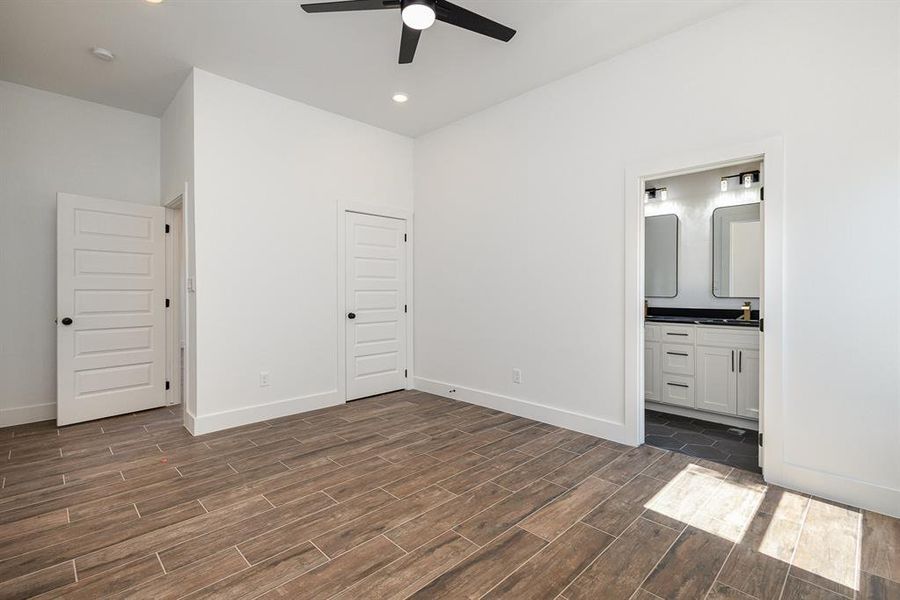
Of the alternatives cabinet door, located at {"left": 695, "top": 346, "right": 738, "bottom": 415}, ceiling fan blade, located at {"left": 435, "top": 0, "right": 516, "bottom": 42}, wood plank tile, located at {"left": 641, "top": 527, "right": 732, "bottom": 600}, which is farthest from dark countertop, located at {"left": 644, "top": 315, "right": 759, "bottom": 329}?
ceiling fan blade, located at {"left": 435, "top": 0, "right": 516, "bottom": 42}

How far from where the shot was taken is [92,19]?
3.00 m

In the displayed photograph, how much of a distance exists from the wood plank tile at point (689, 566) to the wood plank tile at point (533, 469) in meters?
0.92

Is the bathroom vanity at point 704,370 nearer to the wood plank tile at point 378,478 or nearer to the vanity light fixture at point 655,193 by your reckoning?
the vanity light fixture at point 655,193

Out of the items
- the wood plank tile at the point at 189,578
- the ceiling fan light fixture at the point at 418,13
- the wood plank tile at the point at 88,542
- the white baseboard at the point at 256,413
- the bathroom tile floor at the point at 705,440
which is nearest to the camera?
the wood plank tile at the point at 189,578

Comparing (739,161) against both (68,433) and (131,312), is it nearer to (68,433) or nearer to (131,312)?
(131,312)

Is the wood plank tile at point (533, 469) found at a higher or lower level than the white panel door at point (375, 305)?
lower

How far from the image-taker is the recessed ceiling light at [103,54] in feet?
11.1

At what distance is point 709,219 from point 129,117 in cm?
628

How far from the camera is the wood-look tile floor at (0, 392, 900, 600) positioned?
185 cm

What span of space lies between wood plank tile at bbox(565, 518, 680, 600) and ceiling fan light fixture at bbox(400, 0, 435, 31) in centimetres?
291

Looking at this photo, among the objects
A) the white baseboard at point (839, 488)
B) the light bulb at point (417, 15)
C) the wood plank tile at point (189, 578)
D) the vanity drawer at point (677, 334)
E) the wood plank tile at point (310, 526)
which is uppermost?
the light bulb at point (417, 15)

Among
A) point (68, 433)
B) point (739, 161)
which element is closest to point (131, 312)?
point (68, 433)

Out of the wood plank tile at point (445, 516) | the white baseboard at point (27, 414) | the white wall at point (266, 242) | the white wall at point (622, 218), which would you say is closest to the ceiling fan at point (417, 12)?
the white wall at point (622, 218)

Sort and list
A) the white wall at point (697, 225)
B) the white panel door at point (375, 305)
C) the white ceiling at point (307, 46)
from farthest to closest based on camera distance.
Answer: the white panel door at point (375, 305), the white wall at point (697, 225), the white ceiling at point (307, 46)
